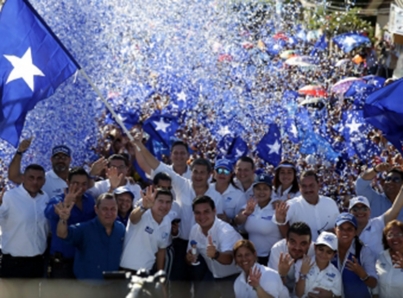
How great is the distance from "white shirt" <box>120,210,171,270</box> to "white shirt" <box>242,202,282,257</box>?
2.78 feet

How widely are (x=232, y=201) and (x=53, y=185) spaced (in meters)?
1.78

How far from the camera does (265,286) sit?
853cm

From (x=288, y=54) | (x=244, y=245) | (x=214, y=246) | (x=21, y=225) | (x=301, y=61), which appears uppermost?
(x=21, y=225)

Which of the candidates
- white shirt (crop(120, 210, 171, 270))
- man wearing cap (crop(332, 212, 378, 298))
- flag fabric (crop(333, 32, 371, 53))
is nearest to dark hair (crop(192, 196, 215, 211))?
white shirt (crop(120, 210, 171, 270))

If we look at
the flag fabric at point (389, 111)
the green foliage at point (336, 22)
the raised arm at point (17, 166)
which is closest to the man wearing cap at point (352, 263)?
the flag fabric at point (389, 111)

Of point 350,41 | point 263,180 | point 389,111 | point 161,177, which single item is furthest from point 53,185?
point 350,41

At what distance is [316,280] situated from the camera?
8.63m

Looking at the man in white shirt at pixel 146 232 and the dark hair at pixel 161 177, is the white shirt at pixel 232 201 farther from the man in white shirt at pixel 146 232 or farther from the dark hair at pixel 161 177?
the man in white shirt at pixel 146 232

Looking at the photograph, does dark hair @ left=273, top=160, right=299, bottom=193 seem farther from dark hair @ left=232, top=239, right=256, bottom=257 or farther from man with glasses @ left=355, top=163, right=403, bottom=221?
dark hair @ left=232, top=239, right=256, bottom=257

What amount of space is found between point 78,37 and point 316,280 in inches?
306

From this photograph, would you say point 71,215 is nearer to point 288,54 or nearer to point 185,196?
point 185,196

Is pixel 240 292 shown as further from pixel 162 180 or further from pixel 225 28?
pixel 225 28

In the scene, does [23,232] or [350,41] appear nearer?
[23,232]

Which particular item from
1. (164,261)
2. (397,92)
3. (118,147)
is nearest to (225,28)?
(118,147)
